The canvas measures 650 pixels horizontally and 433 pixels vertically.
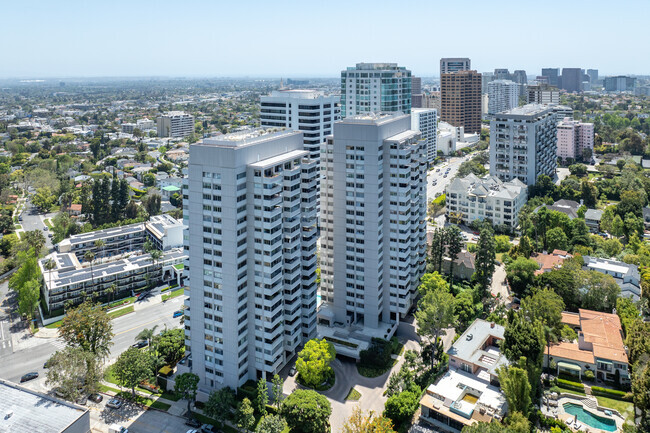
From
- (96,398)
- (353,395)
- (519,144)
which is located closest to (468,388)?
(353,395)

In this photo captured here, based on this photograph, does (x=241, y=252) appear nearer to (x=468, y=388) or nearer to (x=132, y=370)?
(x=132, y=370)

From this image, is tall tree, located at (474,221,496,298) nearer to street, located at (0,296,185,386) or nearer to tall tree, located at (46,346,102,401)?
street, located at (0,296,185,386)

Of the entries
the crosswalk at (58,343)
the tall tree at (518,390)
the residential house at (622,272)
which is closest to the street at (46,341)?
the crosswalk at (58,343)

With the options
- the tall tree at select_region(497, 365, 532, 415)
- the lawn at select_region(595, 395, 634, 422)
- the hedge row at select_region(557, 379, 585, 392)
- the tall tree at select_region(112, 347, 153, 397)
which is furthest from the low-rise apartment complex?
the tall tree at select_region(112, 347, 153, 397)

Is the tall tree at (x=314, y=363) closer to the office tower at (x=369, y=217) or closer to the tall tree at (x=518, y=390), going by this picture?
the office tower at (x=369, y=217)

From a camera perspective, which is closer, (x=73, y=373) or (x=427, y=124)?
(x=73, y=373)

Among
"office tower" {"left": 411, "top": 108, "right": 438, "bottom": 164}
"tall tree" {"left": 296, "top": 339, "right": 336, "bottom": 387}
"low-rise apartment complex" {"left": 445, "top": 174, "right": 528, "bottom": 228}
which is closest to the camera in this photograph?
"tall tree" {"left": 296, "top": 339, "right": 336, "bottom": 387}
